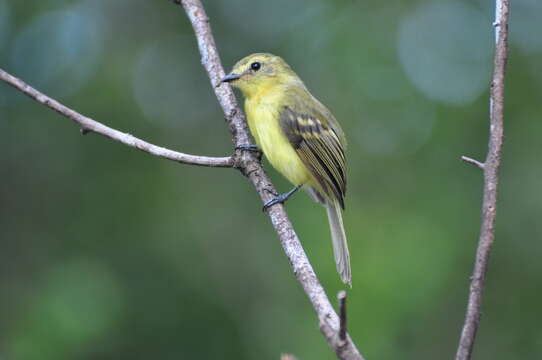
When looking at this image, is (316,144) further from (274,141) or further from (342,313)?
(342,313)

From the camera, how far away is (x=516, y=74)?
6.33 metres

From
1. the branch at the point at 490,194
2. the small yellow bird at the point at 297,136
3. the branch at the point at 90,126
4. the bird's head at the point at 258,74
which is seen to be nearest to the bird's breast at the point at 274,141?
the small yellow bird at the point at 297,136

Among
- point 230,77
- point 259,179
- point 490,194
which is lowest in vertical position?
point 490,194

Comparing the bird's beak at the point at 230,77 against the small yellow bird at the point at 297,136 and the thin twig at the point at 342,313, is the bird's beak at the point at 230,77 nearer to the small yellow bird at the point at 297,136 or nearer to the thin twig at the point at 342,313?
the small yellow bird at the point at 297,136

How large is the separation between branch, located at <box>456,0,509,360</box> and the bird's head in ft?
7.92

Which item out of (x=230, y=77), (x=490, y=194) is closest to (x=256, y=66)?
(x=230, y=77)

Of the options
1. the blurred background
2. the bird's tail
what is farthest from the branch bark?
the blurred background

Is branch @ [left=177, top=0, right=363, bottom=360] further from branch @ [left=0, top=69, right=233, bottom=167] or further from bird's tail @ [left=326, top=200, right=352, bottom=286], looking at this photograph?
bird's tail @ [left=326, top=200, right=352, bottom=286]

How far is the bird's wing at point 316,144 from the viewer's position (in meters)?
4.52

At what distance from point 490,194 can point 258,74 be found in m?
2.91

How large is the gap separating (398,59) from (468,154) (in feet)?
4.15

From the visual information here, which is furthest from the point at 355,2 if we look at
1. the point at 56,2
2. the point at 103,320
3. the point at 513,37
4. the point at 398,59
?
the point at 103,320

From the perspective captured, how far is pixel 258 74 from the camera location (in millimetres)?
4789

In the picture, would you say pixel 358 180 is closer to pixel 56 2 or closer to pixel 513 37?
pixel 513 37
